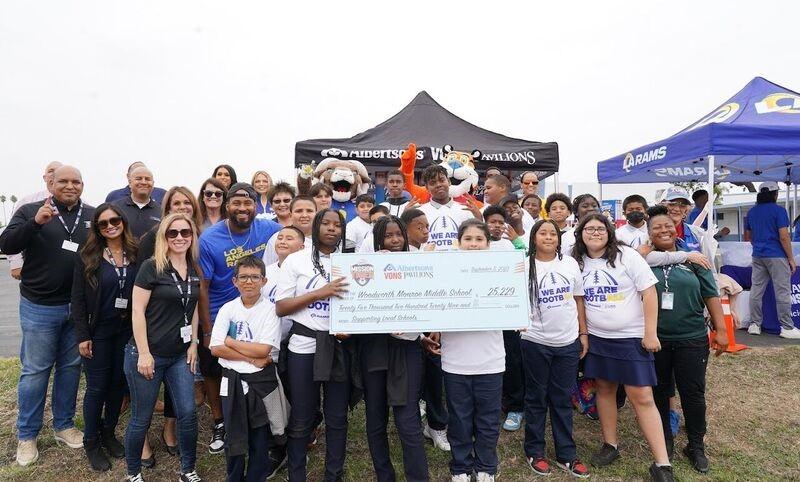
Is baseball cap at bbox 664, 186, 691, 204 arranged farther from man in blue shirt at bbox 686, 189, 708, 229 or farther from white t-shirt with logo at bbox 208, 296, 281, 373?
white t-shirt with logo at bbox 208, 296, 281, 373

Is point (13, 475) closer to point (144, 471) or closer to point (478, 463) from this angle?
point (144, 471)

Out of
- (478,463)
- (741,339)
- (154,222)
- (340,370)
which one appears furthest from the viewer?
(741,339)

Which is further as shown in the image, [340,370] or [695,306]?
[695,306]

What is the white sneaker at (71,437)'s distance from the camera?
143 inches

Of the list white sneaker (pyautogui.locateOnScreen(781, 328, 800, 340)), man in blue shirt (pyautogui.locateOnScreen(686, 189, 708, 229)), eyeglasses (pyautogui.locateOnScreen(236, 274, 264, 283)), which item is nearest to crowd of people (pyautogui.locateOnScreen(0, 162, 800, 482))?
eyeglasses (pyautogui.locateOnScreen(236, 274, 264, 283))

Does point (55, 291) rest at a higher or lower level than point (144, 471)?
higher

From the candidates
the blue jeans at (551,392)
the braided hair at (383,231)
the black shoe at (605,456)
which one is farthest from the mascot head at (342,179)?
the black shoe at (605,456)

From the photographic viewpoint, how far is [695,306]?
10.8 ft

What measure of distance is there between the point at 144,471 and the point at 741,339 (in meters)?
7.61

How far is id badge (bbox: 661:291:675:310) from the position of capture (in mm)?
3273

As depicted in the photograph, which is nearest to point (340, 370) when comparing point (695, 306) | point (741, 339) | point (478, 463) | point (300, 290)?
point (300, 290)

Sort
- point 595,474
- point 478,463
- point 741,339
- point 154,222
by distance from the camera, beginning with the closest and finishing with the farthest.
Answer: point 478,463, point 595,474, point 154,222, point 741,339

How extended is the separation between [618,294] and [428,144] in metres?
6.08

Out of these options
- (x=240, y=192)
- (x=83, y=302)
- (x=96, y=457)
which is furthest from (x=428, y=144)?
(x=96, y=457)
